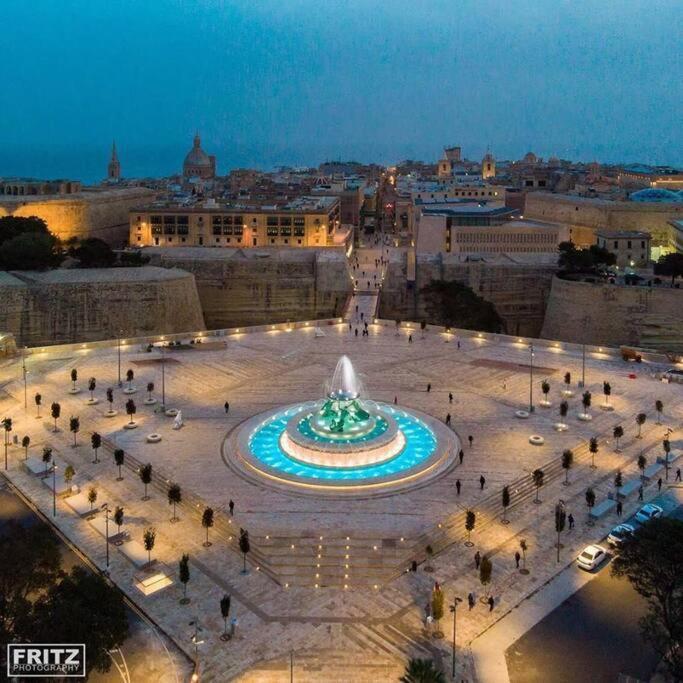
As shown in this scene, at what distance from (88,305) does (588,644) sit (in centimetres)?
3291

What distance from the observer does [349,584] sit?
15.6 m

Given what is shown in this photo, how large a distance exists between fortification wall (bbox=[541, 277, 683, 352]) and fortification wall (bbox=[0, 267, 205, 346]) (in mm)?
22783

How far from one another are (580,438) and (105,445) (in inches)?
601

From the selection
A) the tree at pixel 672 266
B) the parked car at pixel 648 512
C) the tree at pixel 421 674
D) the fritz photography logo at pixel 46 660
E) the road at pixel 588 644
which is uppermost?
the tree at pixel 672 266

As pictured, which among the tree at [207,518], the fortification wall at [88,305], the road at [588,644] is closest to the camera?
the road at [588,644]

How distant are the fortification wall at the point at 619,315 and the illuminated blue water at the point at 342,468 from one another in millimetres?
21213

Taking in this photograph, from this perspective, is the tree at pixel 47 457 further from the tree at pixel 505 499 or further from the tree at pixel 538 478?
the tree at pixel 538 478

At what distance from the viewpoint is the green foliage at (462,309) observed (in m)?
41.5

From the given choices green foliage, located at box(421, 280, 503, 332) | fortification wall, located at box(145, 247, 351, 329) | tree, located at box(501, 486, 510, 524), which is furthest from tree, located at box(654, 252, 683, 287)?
tree, located at box(501, 486, 510, 524)

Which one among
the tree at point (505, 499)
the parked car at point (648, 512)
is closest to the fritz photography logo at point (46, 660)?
the tree at point (505, 499)

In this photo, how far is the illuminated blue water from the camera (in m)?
20.6

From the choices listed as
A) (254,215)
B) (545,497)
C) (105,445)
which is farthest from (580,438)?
(254,215)

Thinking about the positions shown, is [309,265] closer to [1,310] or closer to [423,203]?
[1,310]

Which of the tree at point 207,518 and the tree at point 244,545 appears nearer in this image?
the tree at point 244,545
